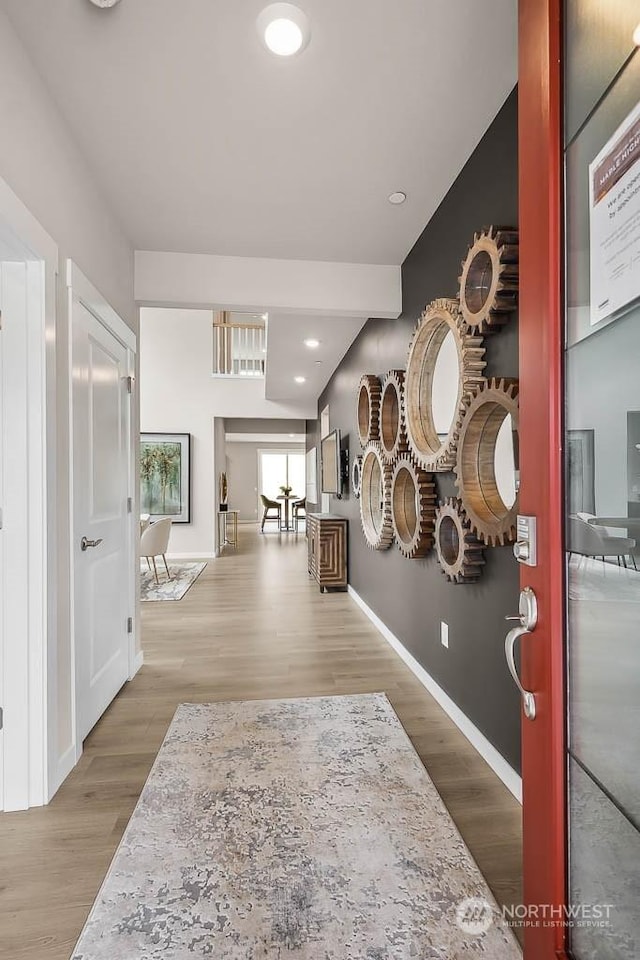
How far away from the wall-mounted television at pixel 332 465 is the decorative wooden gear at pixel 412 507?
7.00 ft

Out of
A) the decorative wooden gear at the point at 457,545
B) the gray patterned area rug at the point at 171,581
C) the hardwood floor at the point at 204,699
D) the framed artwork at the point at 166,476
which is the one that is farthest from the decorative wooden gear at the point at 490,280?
the framed artwork at the point at 166,476

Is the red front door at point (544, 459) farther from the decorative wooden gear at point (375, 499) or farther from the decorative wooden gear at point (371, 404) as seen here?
the decorative wooden gear at point (371, 404)

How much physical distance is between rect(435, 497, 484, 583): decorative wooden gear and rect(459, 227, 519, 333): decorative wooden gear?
78 cm

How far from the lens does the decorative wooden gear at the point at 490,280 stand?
1730mm

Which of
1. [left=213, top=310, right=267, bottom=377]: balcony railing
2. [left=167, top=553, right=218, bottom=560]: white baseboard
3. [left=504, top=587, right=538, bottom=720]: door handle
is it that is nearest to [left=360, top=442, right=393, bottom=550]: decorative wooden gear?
[left=504, top=587, right=538, bottom=720]: door handle

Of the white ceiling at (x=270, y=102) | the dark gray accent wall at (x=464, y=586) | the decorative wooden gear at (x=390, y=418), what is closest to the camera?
the white ceiling at (x=270, y=102)

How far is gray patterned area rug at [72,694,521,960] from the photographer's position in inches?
48.4

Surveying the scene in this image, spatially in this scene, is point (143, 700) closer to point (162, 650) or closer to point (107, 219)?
point (162, 650)

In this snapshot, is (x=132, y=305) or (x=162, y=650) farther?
(x=162, y=650)

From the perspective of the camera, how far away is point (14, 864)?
1503 mm

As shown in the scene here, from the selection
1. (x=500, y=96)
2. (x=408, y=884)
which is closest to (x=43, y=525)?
(x=408, y=884)

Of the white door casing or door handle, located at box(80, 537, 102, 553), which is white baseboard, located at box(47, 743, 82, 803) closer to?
the white door casing

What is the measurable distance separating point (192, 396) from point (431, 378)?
5965mm

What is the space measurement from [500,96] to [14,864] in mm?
3079
